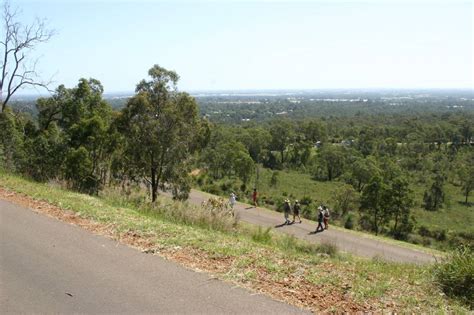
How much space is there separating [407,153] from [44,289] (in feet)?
322

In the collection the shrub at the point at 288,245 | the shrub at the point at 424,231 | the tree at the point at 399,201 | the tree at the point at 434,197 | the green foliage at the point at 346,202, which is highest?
the shrub at the point at 288,245

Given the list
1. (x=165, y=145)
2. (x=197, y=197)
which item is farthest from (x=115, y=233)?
(x=197, y=197)

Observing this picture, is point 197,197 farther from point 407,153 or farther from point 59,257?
point 407,153

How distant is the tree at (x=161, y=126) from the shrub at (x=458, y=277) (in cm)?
1533

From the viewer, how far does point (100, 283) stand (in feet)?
16.9

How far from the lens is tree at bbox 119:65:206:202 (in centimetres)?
1950

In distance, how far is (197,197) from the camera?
33.7 metres

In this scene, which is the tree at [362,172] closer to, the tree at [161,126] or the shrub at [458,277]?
the tree at [161,126]

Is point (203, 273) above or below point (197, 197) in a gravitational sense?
above

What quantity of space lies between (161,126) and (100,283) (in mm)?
14845

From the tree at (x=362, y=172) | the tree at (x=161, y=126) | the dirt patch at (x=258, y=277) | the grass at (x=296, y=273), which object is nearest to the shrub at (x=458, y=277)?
the grass at (x=296, y=273)

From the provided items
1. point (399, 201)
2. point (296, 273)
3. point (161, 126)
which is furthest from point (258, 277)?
point (399, 201)

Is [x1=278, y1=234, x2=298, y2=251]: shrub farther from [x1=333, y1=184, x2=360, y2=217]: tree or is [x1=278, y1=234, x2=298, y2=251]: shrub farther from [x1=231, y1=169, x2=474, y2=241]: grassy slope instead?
[x1=231, y1=169, x2=474, y2=241]: grassy slope

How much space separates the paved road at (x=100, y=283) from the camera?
4570 mm
